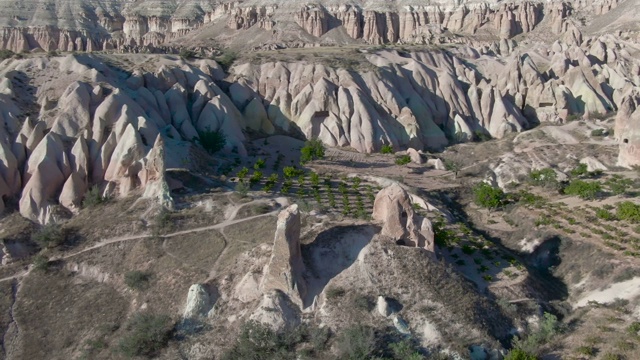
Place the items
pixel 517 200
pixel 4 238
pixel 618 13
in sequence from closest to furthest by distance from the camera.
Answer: pixel 4 238 → pixel 517 200 → pixel 618 13

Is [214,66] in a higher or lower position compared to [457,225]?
higher

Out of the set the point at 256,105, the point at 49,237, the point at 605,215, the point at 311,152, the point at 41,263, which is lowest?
the point at 41,263

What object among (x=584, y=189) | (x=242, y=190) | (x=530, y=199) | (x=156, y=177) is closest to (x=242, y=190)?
(x=242, y=190)

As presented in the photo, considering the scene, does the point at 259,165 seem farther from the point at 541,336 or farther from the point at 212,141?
the point at 541,336

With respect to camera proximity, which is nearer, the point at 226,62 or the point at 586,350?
the point at 586,350

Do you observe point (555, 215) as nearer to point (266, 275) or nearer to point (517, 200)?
point (517, 200)

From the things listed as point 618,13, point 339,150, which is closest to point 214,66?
point 339,150
